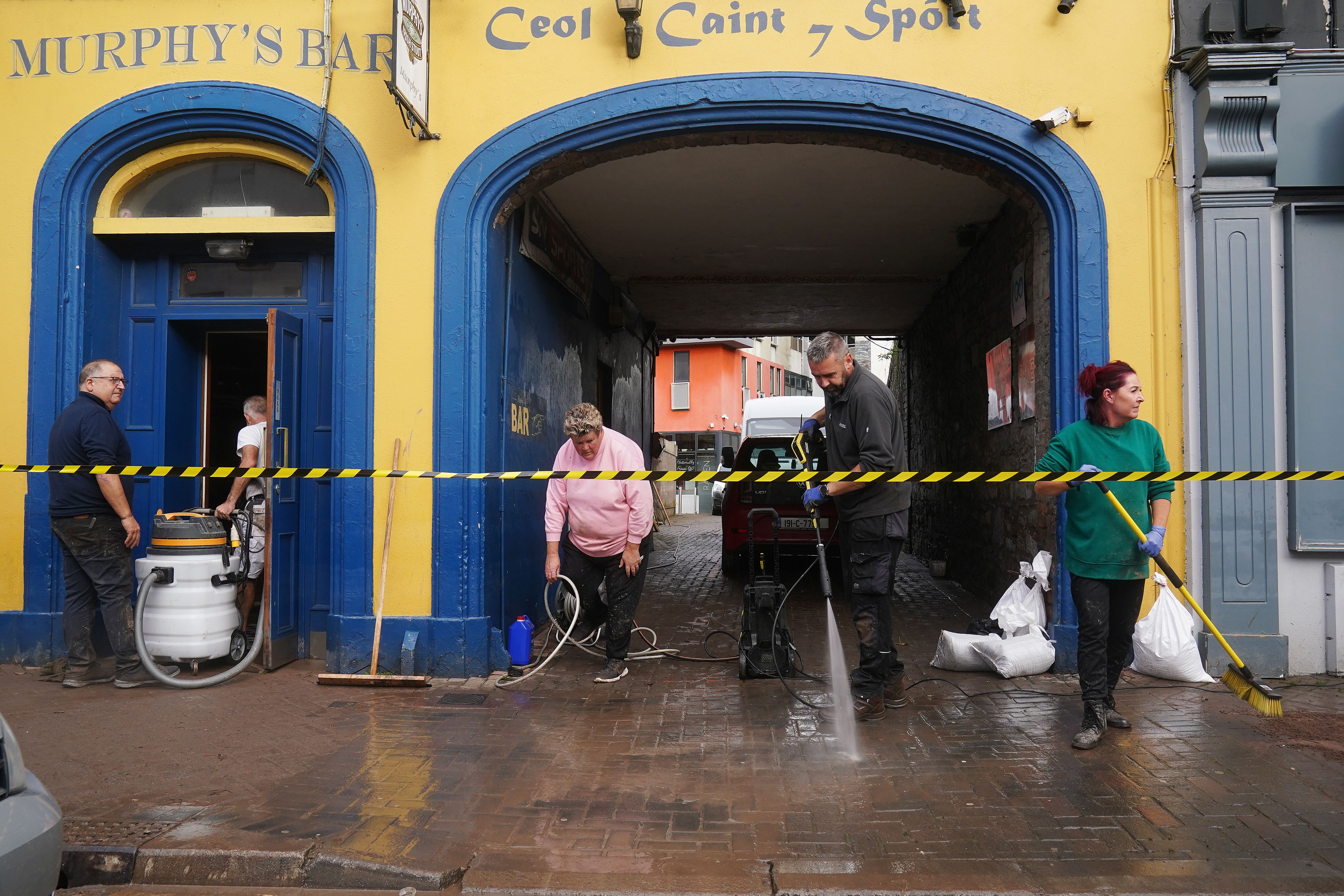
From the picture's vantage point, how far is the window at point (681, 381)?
37.8 m

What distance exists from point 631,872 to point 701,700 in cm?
223

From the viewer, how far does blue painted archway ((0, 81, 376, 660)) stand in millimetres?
5867

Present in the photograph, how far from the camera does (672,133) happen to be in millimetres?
6078

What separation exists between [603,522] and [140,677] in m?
3.18

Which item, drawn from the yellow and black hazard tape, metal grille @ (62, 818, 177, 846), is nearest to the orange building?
the yellow and black hazard tape

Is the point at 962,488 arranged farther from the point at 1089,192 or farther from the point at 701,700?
the point at 701,700

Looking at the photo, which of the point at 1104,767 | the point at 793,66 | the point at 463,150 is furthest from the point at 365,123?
the point at 1104,767

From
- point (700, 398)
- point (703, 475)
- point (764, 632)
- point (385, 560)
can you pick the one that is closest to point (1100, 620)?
point (764, 632)

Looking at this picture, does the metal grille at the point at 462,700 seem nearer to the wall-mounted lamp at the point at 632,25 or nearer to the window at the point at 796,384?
the wall-mounted lamp at the point at 632,25

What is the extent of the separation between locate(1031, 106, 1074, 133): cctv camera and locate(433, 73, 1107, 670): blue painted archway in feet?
0.21

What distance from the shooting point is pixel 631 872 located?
3.02 meters

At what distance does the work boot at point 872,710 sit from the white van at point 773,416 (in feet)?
34.7

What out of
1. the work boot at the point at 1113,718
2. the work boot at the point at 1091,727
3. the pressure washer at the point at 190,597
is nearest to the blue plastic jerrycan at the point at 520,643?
the pressure washer at the point at 190,597

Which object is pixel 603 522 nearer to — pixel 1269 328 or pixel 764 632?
pixel 764 632
